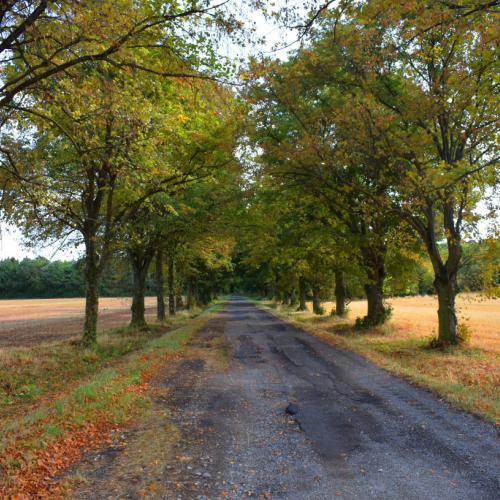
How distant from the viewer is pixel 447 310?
16.0 meters

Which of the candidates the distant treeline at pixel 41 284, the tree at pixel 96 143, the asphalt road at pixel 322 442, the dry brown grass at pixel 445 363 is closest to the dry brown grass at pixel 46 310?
the tree at pixel 96 143

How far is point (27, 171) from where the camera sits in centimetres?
1070

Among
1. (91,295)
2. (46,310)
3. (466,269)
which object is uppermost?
(466,269)

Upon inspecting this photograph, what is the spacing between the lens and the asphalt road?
4.86 m

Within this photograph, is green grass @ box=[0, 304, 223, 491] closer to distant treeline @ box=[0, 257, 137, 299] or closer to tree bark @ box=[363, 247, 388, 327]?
tree bark @ box=[363, 247, 388, 327]

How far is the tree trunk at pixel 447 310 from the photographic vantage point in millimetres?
15830

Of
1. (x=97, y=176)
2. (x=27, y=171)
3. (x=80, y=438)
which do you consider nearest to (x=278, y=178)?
(x=97, y=176)

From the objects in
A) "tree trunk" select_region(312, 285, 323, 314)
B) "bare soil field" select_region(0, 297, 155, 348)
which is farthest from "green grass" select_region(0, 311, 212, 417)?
"tree trunk" select_region(312, 285, 323, 314)

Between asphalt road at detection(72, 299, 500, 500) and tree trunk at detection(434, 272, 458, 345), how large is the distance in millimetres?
5585

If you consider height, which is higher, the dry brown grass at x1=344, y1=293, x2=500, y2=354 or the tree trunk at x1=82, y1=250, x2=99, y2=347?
the tree trunk at x1=82, y1=250, x2=99, y2=347

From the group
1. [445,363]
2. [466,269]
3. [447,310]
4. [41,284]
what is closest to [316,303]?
[466,269]

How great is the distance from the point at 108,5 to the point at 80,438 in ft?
20.2

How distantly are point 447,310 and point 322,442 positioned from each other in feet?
37.0

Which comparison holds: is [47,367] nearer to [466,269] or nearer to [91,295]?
[91,295]
